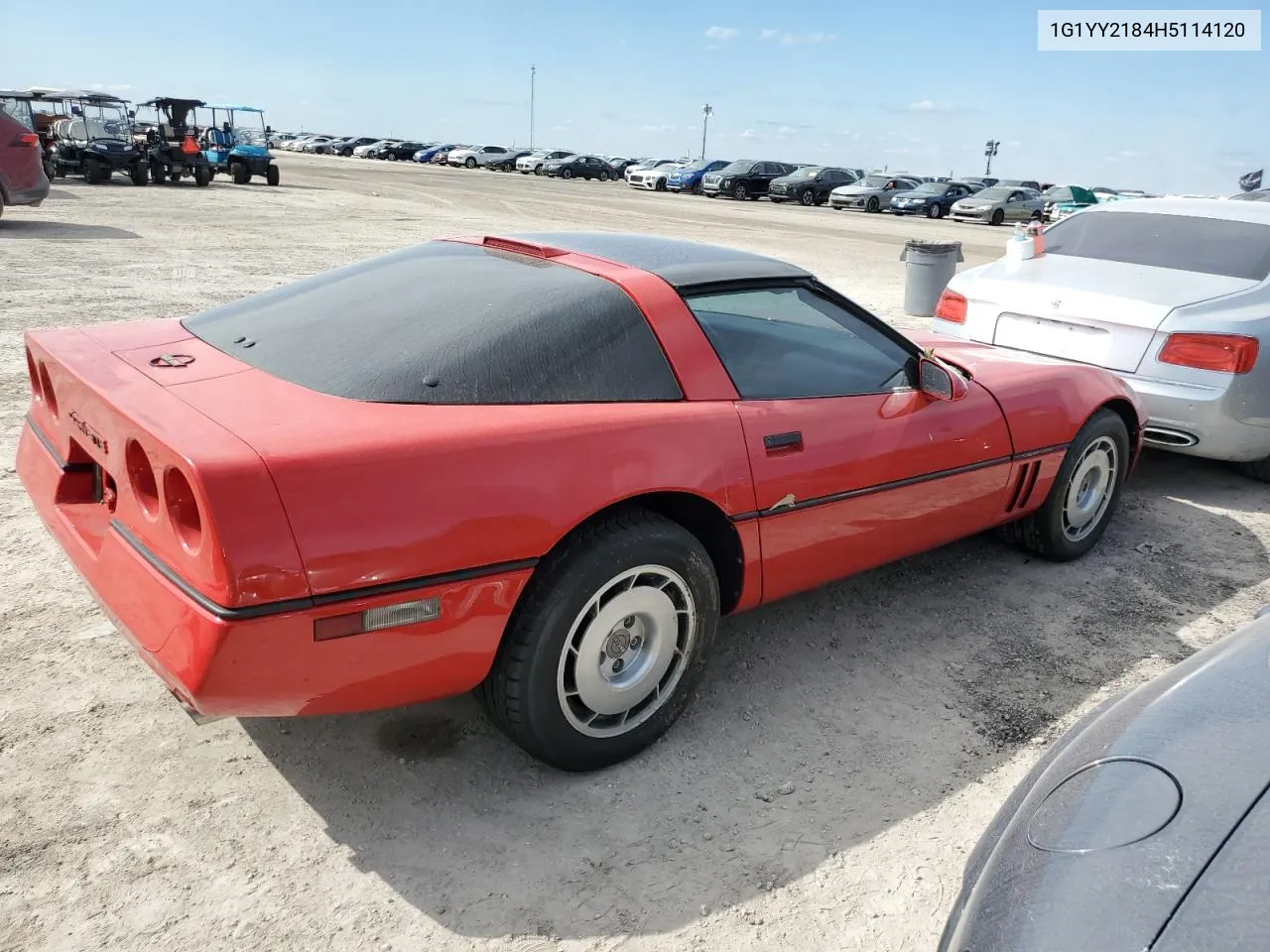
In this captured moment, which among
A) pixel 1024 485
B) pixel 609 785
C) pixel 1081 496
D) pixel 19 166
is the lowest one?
pixel 609 785

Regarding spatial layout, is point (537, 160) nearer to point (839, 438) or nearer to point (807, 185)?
point (807, 185)

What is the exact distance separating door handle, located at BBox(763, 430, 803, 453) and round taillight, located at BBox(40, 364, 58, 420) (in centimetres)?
202

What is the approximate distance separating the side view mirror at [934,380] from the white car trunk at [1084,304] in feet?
7.07

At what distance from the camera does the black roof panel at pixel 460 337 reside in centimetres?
246

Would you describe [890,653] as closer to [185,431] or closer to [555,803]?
[555,803]

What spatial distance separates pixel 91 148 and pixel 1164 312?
971 inches

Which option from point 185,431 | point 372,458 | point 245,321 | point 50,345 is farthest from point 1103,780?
point 50,345

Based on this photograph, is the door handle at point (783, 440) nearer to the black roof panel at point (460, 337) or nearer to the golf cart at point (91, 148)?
the black roof panel at point (460, 337)

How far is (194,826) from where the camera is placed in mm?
2373

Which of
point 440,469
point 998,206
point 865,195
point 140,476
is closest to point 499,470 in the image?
point 440,469

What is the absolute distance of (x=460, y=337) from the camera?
258 cm

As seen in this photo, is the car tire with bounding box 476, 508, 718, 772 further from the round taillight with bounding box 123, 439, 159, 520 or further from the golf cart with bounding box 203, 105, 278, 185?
the golf cart with bounding box 203, 105, 278, 185

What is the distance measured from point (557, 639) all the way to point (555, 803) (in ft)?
1.53

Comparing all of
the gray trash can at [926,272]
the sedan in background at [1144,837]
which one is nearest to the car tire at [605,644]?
the sedan in background at [1144,837]
